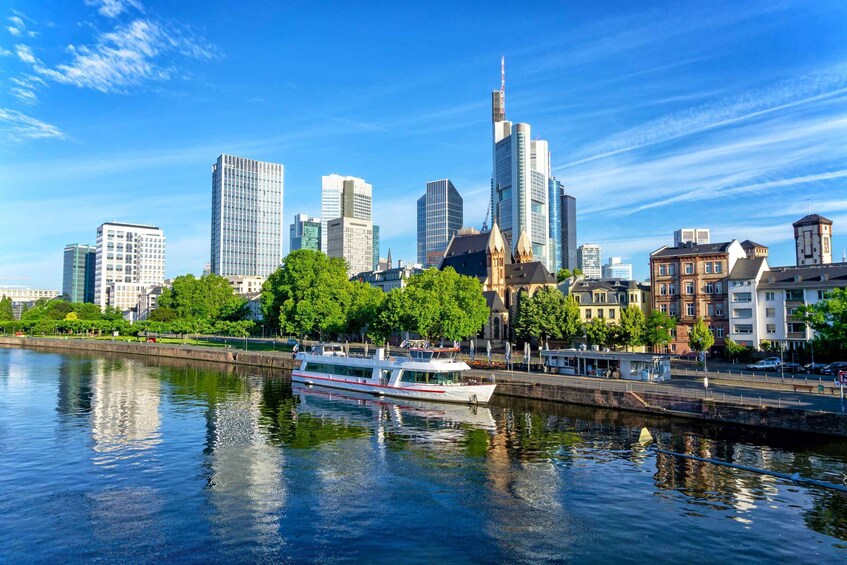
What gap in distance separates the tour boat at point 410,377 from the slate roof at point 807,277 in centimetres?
5425

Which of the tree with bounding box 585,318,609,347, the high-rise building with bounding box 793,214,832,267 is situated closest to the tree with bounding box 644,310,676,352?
the tree with bounding box 585,318,609,347

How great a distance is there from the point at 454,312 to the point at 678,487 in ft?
210

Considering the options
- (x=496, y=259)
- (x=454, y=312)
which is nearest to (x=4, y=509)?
(x=454, y=312)

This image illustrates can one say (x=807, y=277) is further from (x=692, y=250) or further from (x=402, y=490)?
(x=402, y=490)

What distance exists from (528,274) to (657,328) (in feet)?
163

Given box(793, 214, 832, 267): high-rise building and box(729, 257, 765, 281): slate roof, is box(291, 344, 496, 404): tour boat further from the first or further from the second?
box(793, 214, 832, 267): high-rise building

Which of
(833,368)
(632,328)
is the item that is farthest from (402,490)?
(632,328)

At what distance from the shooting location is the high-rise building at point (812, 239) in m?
157

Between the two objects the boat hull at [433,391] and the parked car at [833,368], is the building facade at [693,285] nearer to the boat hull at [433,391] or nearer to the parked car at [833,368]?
the parked car at [833,368]

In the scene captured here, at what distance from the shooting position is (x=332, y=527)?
28641 millimetres

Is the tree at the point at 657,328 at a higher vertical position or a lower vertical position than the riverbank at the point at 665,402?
higher

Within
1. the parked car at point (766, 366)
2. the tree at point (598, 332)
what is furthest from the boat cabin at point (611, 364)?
the parked car at point (766, 366)

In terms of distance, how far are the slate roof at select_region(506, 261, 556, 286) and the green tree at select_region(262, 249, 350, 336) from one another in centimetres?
4266

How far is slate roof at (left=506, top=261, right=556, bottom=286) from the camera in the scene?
457 ft
